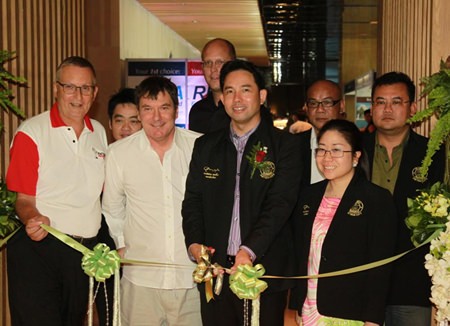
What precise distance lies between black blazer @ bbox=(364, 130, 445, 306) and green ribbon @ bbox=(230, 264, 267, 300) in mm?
1073

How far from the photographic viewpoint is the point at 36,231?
3734 mm

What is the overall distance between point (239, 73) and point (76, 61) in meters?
1.01

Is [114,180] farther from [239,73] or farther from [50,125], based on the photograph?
[239,73]

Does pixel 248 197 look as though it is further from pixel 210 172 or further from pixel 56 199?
pixel 56 199

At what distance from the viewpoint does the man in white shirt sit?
3811 millimetres

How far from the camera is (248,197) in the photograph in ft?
11.7

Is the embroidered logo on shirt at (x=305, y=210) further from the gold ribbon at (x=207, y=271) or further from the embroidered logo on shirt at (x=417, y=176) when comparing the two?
the embroidered logo on shirt at (x=417, y=176)

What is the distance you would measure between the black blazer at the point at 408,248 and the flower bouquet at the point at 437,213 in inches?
12.3

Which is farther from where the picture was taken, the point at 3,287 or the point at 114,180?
the point at 3,287

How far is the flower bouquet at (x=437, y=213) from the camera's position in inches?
126

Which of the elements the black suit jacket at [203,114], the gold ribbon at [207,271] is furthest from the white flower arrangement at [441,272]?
the black suit jacket at [203,114]

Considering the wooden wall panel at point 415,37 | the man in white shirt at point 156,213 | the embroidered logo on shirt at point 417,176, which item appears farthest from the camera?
the wooden wall panel at point 415,37

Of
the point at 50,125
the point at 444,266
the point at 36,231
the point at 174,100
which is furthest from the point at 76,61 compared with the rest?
the point at 444,266

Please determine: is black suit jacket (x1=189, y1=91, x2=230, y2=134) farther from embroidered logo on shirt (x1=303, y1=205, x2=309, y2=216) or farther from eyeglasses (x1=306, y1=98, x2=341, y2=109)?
embroidered logo on shirt (x1=303, y1=205, x2=309, y2=216)
